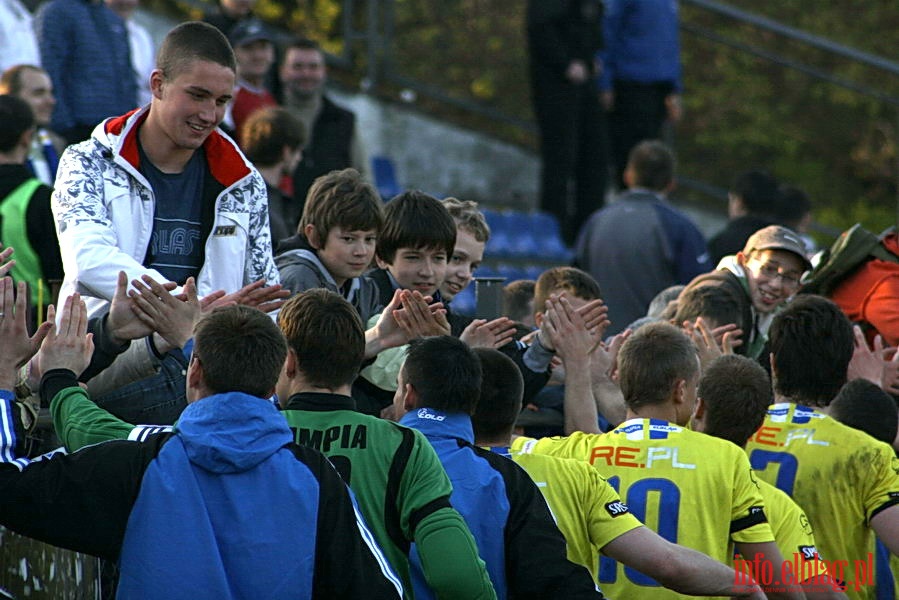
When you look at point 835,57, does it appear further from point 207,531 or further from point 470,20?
point 207,531

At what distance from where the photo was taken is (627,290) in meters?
9.23

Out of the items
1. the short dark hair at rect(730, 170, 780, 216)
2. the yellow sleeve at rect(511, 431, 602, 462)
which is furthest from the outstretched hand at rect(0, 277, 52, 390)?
the short dark hair at rect(730, 170, 780, 216)

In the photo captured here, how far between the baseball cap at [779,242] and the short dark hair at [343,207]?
216 centimetres

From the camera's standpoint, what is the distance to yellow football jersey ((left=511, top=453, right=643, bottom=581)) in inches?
189

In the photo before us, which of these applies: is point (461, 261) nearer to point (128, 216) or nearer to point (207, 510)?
point (128, 216)

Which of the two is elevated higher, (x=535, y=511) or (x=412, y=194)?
(x=412, y=194)

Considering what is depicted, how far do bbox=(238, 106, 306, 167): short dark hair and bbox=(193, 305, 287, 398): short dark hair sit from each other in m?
4.08

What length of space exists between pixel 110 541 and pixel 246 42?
A: 6573 millimetres

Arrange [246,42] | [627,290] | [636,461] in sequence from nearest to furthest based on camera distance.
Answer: [636,461] < [627,290] < [246,42]

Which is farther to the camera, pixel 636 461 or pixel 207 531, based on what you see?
pixel 636 461

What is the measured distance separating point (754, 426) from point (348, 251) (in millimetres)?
1673

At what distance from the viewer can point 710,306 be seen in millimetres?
6656

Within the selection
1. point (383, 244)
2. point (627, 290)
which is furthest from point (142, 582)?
point (627, 290)

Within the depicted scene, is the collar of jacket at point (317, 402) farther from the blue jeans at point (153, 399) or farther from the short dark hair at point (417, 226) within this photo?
the short dark hair at point (417, 226)
